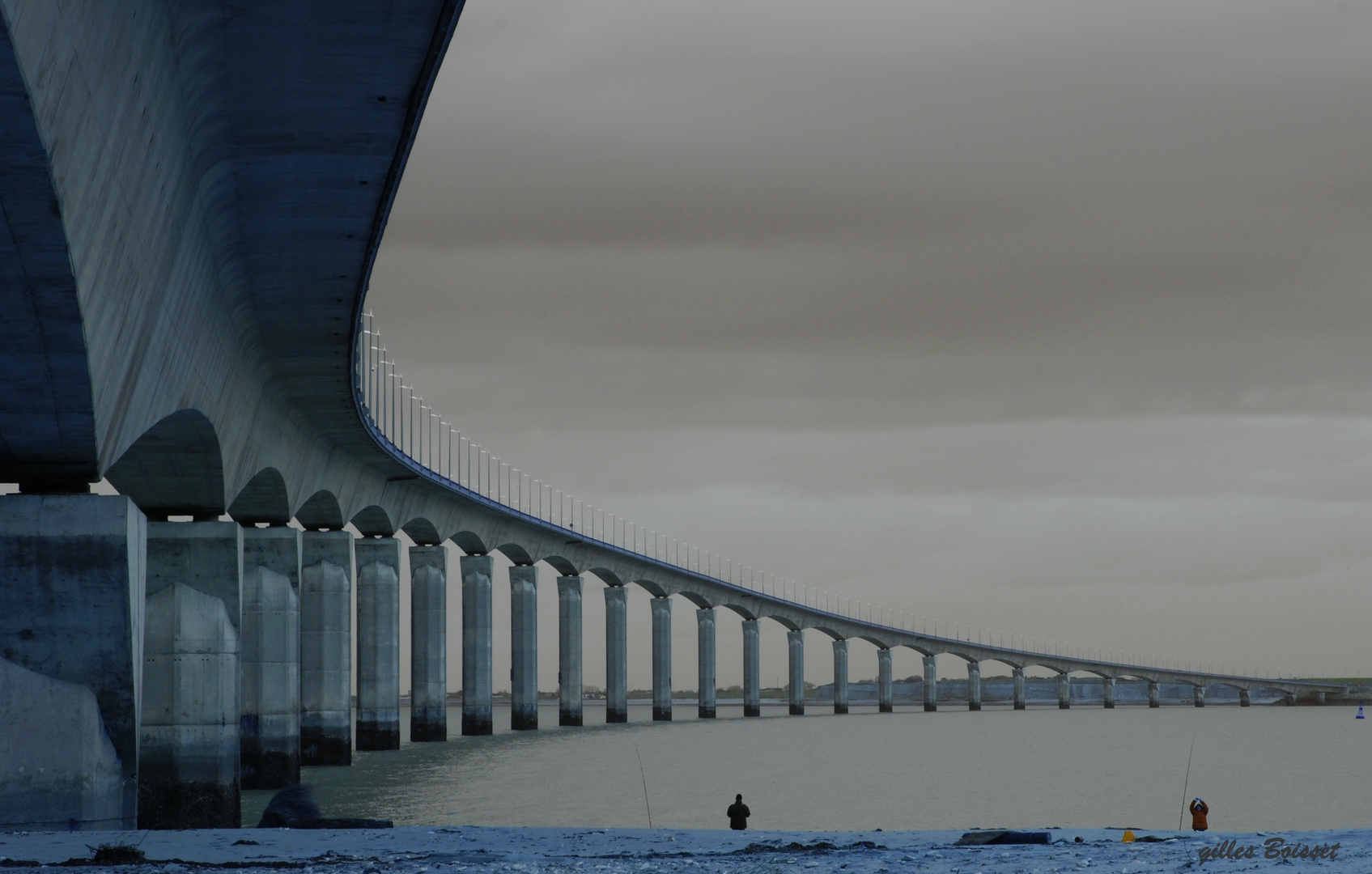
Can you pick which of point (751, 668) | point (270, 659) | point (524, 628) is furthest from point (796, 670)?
point (270, 659)

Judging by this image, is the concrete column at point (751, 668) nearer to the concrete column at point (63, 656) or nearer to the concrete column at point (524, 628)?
the concrete column at point (524, 628)

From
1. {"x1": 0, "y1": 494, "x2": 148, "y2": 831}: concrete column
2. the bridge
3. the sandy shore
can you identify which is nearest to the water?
the bridge

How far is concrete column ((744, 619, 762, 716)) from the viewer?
13062cm

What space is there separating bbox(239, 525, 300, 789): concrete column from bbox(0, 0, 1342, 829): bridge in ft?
0.27

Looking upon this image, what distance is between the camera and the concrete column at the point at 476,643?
281 ft

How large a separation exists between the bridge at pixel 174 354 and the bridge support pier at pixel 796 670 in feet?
300

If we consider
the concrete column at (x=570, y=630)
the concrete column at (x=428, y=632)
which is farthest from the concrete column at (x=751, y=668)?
the concrete column at (x=428, y=632)

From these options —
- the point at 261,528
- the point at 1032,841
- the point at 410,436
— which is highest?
the point at 410,436

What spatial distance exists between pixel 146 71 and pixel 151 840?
9.15m

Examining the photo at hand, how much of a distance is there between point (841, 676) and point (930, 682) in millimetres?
19519

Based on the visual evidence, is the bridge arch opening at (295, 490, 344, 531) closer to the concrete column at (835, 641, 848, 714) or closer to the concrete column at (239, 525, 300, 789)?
the concrete column at (239, 525, 300, 789)

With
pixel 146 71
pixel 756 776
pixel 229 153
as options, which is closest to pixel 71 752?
pixel 229 153

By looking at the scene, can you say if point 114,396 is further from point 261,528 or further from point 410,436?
point 410,436

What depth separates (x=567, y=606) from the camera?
10169cm
